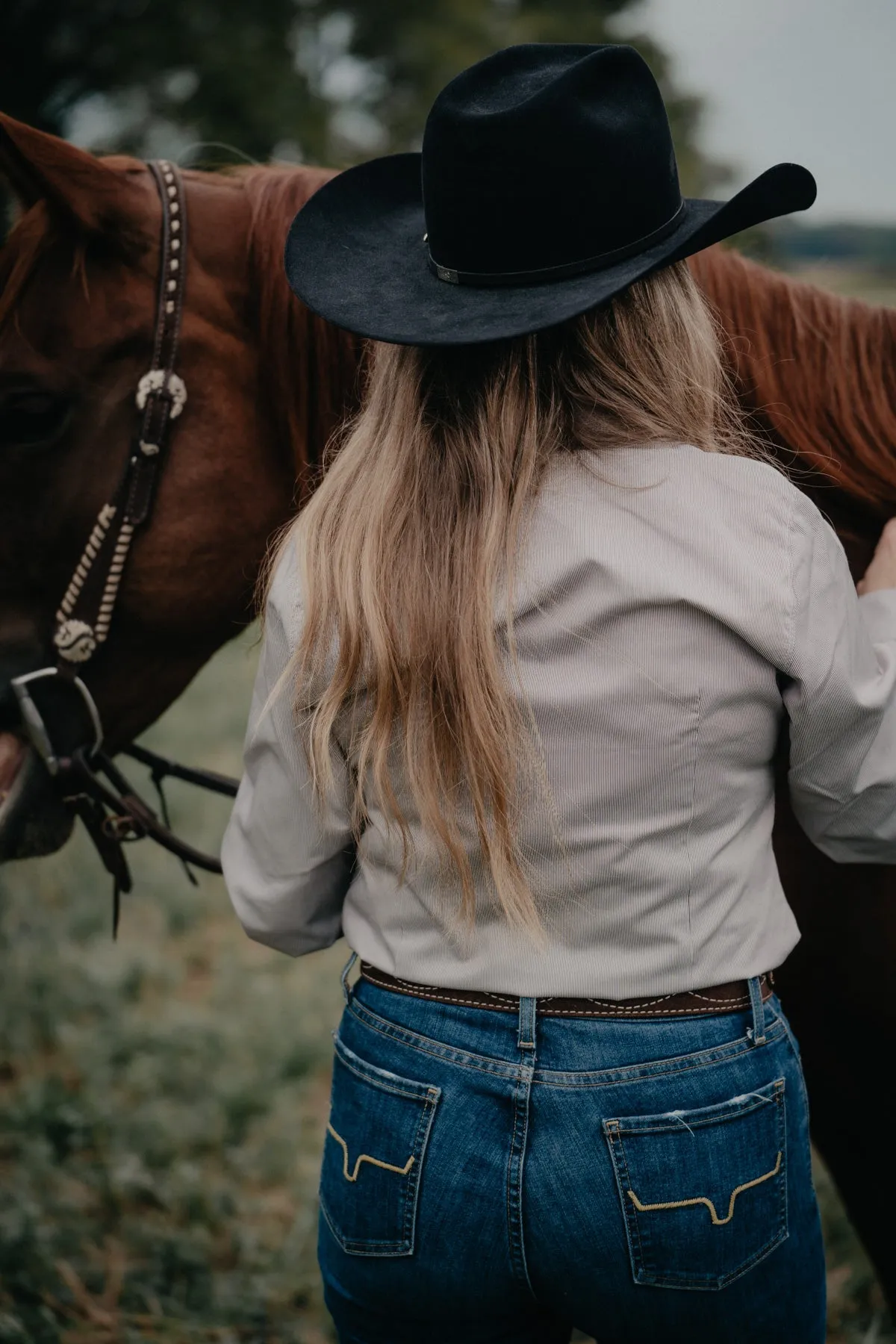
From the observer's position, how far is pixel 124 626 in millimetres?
1999

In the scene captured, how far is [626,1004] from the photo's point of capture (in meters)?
1.28

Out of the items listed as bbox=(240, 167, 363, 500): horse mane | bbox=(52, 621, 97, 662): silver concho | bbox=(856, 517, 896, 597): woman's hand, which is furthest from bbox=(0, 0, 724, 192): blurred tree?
bbox=(856, 517, 896, 597): woman's hand

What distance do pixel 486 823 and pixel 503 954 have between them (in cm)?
15

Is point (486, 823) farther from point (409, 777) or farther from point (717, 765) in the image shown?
point (717, 765)

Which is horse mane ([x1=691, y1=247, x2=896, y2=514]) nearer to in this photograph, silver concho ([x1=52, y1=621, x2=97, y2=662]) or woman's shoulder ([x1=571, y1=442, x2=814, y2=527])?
woman's shoulder ([x1=571, y1=442, x2=814, y2=527])

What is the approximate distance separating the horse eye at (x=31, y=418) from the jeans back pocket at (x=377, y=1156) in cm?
111

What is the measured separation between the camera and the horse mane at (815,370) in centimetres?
182

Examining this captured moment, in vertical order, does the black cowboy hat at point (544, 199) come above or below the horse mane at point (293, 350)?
above

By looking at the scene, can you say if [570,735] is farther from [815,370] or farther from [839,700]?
[815,370]

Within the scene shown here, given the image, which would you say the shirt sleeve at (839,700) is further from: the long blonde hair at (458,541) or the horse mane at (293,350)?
the horse mane at (293,350)

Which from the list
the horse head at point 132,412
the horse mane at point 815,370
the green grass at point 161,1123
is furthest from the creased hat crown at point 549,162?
the green grass at point 161,1123

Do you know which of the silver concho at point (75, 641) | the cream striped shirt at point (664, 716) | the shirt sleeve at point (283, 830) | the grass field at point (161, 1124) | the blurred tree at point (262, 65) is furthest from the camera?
the blurred tree at point (262, 65)

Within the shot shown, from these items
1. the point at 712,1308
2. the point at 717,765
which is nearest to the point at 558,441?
the point at 717,765

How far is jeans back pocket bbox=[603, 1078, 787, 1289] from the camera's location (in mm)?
1243
